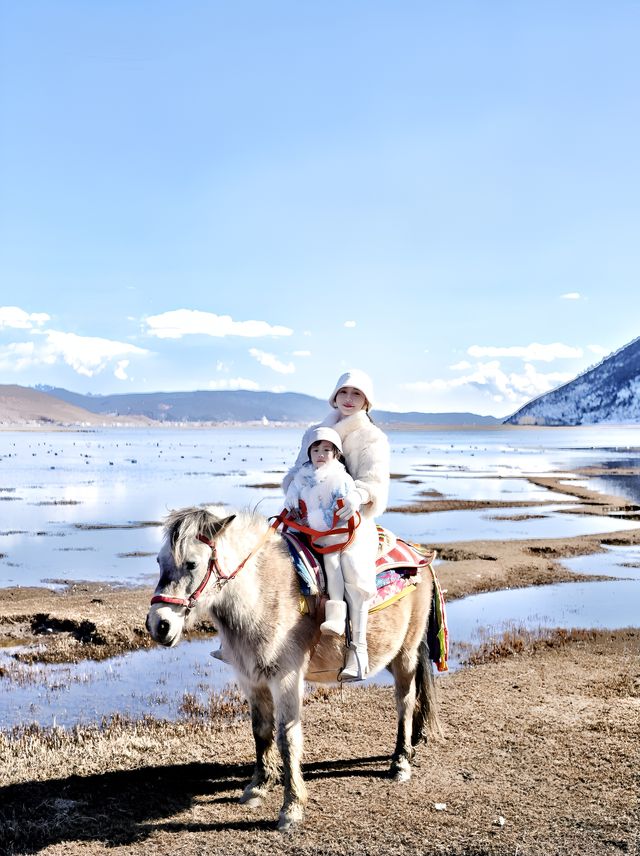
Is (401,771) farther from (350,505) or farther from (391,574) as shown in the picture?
(350,505)

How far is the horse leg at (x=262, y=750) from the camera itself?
6477 mm

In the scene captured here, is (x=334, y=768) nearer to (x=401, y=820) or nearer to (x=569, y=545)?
(x=401, y=820)

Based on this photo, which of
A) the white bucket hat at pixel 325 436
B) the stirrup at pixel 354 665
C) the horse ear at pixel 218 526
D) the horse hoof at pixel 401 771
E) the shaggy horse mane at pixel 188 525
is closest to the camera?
the shaggy horse mane at pixel 188 525

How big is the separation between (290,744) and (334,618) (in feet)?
3.44

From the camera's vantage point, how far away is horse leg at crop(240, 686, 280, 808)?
648 centimetres

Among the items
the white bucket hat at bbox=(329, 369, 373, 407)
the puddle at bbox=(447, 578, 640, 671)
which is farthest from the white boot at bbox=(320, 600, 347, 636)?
the puddle at bbox=(447, 578, 640, 671)

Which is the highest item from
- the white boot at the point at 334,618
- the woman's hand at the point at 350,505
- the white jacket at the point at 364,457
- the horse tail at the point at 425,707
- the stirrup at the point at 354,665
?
the white jacket at the point at 364,457

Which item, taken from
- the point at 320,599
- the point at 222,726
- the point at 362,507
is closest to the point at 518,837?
the point at 320,599

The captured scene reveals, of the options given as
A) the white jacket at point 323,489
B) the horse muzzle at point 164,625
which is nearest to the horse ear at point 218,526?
the horse muzzle at point 164,625

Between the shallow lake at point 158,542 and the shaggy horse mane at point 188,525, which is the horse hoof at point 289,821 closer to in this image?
the shaggy horse mane at point 188,525

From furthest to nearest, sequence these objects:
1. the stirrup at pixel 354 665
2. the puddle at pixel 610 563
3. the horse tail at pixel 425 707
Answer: the puddle at pixel 610 563 → the horse tail at pixel 425 707 → the stirrup at pixel 354 665

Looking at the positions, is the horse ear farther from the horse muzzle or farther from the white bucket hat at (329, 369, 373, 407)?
the white bucket hat at (329, 369, 373, 407)

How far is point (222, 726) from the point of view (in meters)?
8.85

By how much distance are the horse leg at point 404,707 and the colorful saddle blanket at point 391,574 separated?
0.50 m
